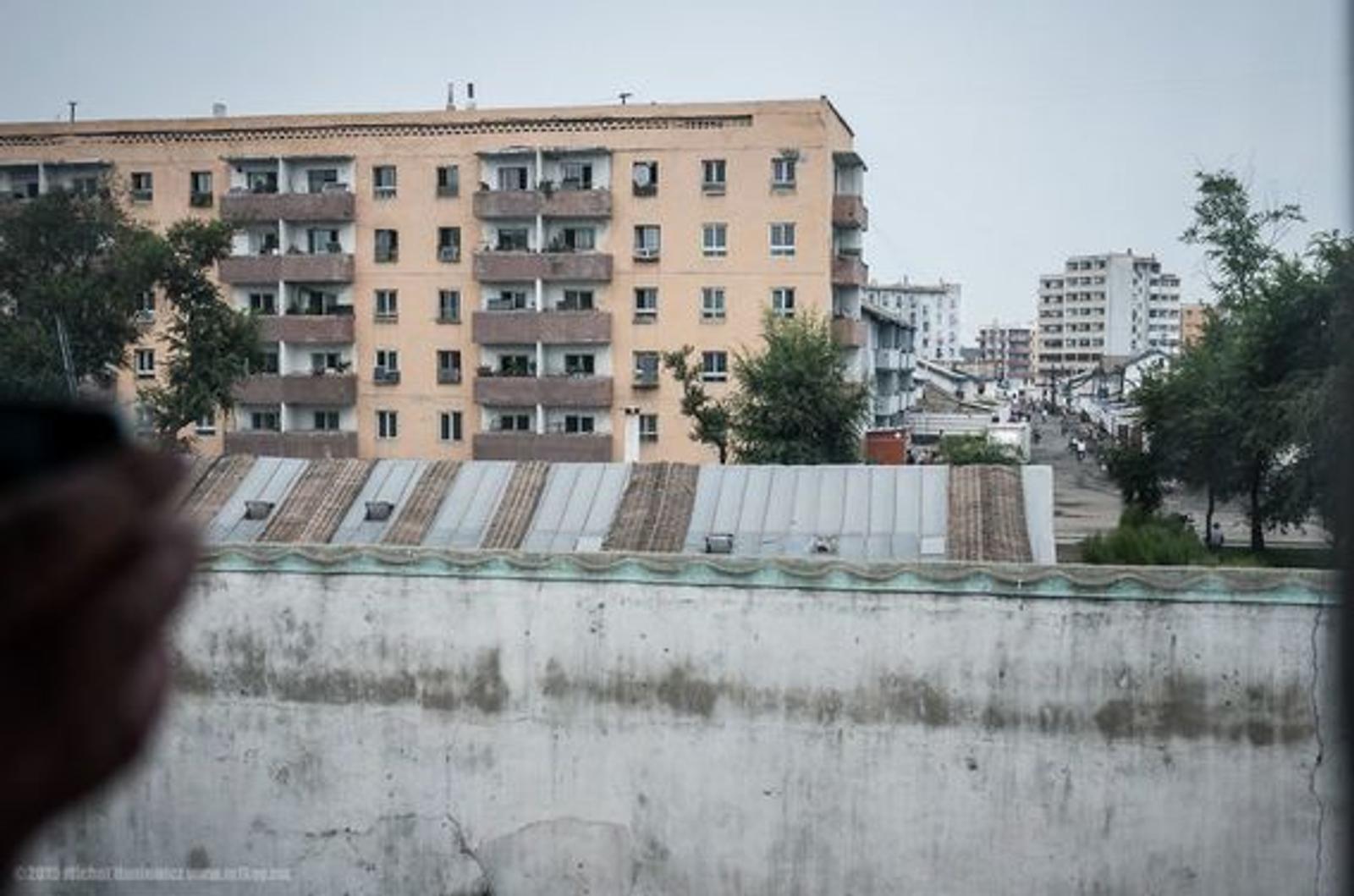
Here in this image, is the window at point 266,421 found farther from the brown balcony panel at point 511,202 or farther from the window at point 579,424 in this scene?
the brown balcony panel at point 511,202

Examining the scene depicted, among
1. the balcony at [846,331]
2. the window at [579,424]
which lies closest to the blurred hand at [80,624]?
the balcony at [846,331]

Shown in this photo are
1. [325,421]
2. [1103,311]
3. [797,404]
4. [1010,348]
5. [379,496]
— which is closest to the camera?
[379,496]

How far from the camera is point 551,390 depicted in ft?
78.9

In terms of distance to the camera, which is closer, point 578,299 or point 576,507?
point 576,507

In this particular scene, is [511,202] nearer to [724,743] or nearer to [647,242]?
[647,242]

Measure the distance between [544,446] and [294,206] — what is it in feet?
21.3

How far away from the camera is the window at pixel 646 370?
24.0 metres

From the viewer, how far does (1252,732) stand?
5.26 m

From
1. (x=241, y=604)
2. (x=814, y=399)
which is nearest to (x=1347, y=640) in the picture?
(x=241, y=604)

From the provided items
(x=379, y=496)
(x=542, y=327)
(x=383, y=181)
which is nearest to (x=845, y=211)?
(x=542, y=327)

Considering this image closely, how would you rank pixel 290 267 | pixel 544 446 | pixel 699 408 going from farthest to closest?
pixel 290 267 < pixel 544 446 < pixel 699 408

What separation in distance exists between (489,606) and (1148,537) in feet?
18.3

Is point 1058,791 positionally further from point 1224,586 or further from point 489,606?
point 489,606

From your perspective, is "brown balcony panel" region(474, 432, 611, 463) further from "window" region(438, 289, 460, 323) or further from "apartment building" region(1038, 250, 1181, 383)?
"apartment building" region(1038, 250, 1181, 383)
